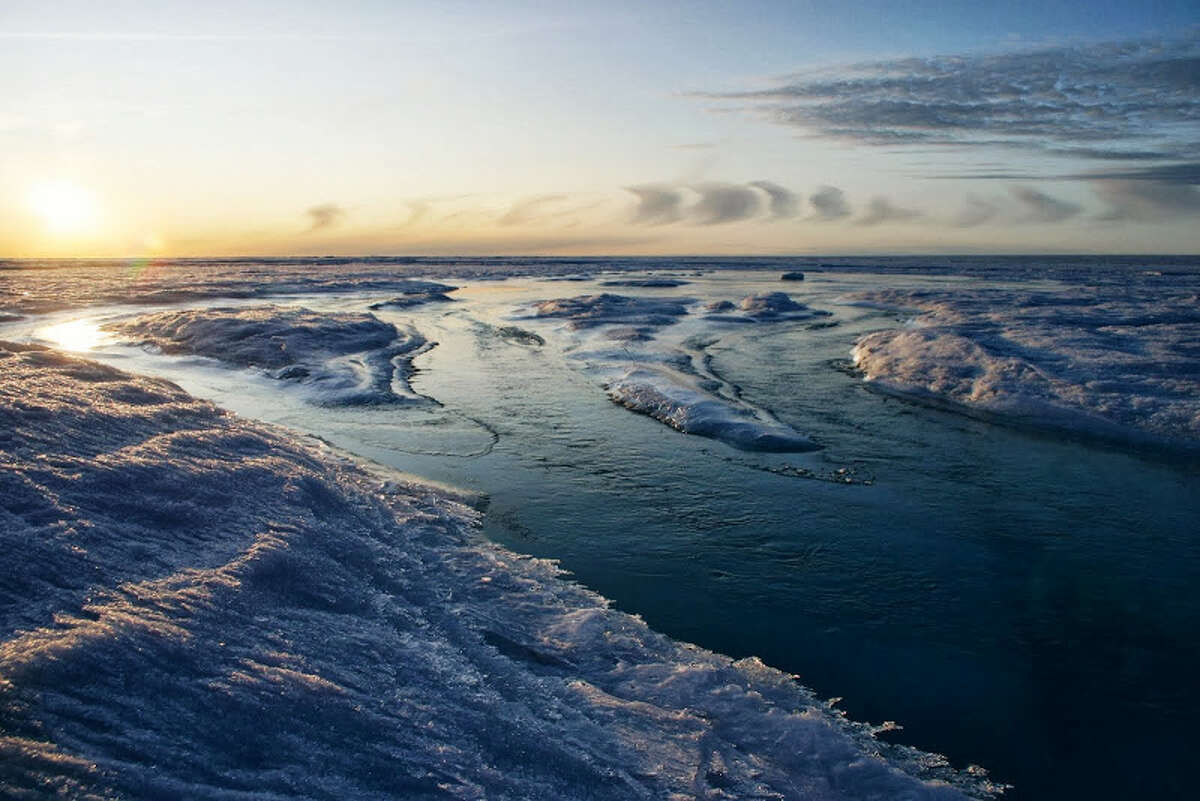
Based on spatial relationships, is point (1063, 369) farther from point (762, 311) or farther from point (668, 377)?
point (762, 311)

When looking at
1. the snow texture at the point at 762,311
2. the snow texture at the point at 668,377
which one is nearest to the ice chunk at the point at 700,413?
the snow texture at the point at 668,377

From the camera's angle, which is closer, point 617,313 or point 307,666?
point 307,666

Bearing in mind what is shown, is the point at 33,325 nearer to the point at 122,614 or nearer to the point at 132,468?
the point at 132,468

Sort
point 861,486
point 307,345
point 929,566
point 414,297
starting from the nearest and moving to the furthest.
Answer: point 929,566, point 861,486, point 307,345, point 414,297

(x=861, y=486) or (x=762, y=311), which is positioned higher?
(x=762, y=311)

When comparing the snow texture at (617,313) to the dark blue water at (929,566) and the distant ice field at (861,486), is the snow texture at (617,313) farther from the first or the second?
the dark blue water at (929,566)

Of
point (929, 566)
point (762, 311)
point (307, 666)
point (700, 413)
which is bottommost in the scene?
point (929, 566)

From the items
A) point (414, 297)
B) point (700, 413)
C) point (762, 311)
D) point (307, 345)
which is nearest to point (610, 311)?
point (762, 311)
